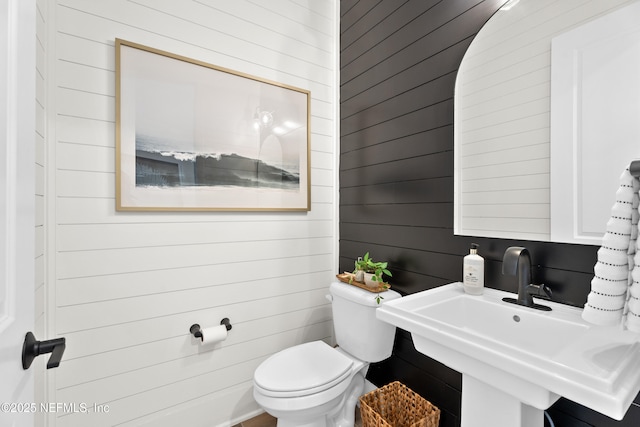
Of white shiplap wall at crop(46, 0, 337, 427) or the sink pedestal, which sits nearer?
the sink pedestal

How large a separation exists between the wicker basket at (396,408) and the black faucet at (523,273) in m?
0.67

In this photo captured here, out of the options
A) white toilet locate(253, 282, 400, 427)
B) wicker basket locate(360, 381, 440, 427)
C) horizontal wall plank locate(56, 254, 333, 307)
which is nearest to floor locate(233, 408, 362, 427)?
white toilet locate(253, 282, 400, 427)

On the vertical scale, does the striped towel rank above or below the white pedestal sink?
above

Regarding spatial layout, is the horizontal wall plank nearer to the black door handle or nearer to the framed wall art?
the framed wall art

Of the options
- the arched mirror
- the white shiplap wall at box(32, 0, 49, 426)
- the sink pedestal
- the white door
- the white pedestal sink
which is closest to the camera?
the white door

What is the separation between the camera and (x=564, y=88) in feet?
3.37

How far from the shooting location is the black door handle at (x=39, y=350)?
0.55m

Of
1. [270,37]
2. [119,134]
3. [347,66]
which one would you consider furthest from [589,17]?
[119,134]

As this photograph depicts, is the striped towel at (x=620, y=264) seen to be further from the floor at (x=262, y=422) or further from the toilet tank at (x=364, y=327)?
the floor at (x=262, y=422)

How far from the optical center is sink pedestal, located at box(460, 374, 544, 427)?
0.82 m

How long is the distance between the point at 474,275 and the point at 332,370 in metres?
0.80

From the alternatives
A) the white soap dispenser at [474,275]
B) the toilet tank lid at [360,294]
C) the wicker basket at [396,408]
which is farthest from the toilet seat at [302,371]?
the white soap dispenser at [474,275]

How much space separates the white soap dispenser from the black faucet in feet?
0.47

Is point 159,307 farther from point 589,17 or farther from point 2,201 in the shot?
point 589,17
